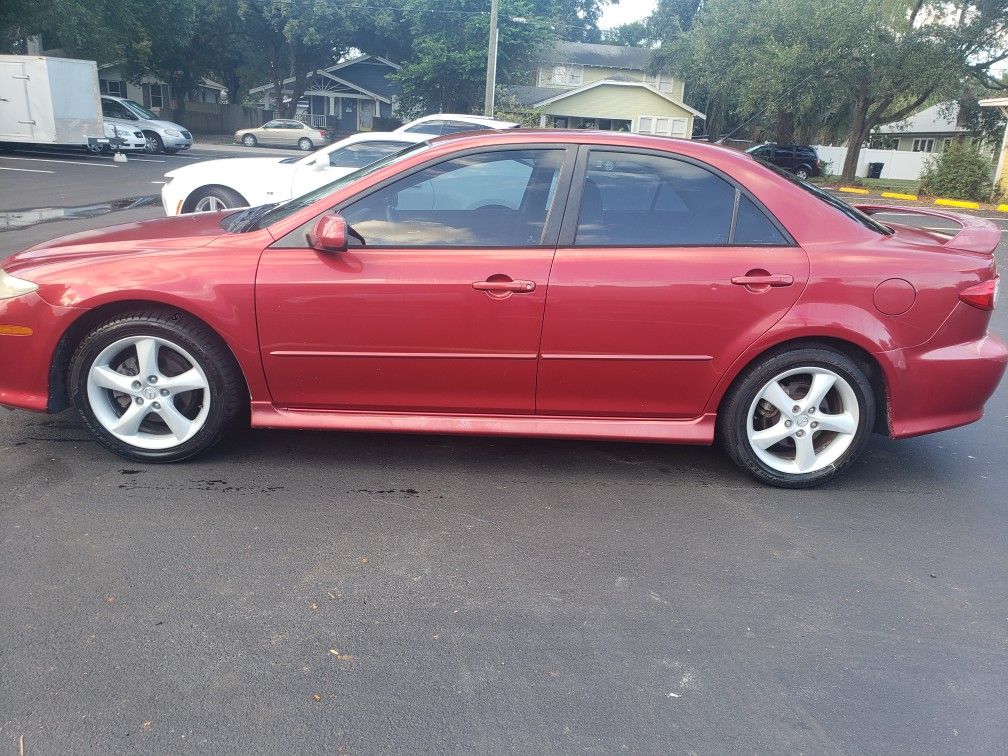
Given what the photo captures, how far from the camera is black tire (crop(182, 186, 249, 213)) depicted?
9242 millimetres

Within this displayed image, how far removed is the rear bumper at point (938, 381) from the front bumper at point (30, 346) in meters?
3.75

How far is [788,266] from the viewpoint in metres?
3.61

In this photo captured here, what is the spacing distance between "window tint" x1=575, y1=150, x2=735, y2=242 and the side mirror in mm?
1049

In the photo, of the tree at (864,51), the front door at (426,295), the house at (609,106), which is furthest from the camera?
the house at (609,106)

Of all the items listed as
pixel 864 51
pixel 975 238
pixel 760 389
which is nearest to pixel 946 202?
pixel 864 51

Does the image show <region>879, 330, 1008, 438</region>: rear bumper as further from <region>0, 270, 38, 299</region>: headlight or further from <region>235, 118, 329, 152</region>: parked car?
<region>235, 118, 329, 152</region>: parked car

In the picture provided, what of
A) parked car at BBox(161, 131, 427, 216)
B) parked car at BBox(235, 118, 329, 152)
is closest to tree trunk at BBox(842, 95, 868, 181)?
parked car at BBox(235, 118, 329, 152)

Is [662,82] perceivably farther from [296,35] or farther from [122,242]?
[122,242]

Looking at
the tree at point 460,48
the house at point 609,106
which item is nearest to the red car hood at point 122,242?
the tree at point 460,48

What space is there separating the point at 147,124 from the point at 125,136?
52.2 inches

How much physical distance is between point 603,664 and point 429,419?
1.55m

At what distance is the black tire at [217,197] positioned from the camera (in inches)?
364

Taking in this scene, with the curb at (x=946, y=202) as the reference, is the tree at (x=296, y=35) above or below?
above

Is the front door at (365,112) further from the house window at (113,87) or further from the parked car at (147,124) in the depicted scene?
the parked car at (147,124)
